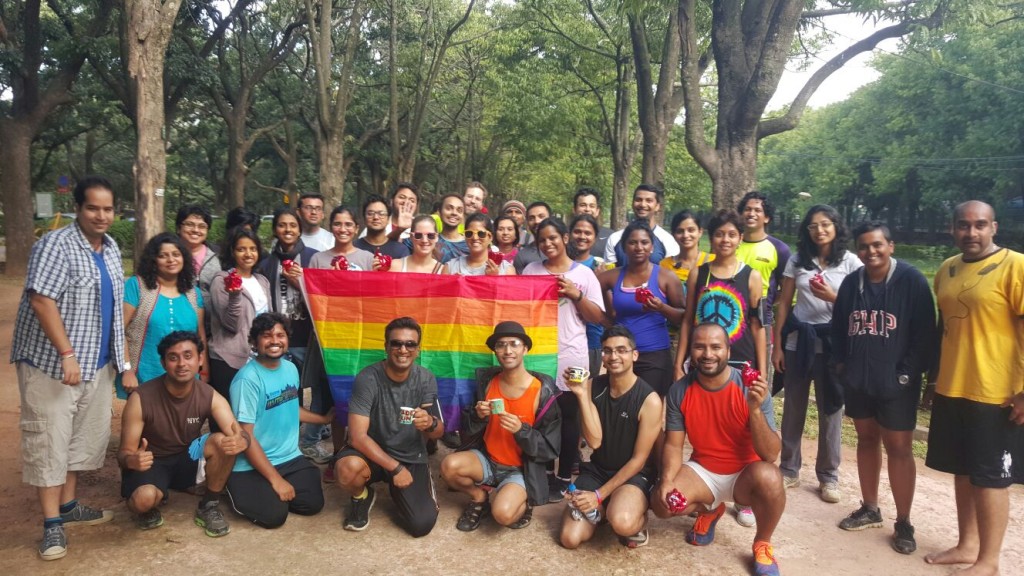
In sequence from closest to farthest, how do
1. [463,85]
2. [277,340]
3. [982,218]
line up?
1. [982,218]
2. [277,340]
3. [463,85]

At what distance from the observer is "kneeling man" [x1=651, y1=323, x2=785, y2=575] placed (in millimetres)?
3949

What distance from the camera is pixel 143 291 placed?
4.62 m

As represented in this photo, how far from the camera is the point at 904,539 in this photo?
14.0 feet

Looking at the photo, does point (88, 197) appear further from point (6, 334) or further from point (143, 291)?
point (6, 334)

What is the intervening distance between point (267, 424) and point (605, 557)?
7.81 feet

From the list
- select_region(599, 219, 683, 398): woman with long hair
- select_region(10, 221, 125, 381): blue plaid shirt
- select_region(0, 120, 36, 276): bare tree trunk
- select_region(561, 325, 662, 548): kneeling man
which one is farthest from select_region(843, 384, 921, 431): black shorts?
select_region(0, 120, 36, 276): bare tree trunk

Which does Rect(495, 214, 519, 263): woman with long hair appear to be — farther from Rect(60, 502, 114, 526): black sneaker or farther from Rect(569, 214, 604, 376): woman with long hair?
Rect(60, 502, 114, 526): black sneaker

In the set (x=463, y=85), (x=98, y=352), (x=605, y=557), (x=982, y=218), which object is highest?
(x=463, y=85)

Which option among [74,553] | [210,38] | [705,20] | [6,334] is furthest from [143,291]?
[210,38]

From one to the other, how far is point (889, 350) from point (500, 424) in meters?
2.52

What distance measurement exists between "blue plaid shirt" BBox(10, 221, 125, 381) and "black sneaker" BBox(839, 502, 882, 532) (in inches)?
195

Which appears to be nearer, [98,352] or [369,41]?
[98,352]

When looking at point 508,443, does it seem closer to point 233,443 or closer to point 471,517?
point 471,517

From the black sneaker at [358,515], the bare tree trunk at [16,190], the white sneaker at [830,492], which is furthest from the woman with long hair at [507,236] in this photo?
the bare tree trunk at [16,190]
